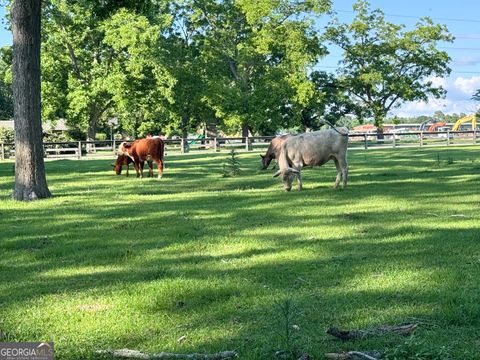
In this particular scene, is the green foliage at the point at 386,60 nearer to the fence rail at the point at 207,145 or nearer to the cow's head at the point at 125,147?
the fence rail at the point at 207,145

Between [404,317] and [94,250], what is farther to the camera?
[94,250]

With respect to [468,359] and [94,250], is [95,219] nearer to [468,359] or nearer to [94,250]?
[94,250]

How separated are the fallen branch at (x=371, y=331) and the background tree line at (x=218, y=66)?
38499 mm

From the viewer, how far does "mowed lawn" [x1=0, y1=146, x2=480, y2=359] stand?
13.9 feet

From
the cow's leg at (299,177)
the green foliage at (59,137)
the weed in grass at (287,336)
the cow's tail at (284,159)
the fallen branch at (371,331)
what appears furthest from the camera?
the green foliage at (59,137)

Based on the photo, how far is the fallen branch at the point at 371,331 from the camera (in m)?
4.07

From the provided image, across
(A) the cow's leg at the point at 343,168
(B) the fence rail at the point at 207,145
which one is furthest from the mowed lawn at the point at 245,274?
(B) the fence rail at the point at 207,145

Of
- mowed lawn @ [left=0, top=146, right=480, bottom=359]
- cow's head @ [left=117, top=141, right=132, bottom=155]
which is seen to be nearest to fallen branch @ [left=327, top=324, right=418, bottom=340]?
mowed lawn @ [left=0, top=146, right=480, bottom=359]

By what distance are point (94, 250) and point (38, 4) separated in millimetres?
8142

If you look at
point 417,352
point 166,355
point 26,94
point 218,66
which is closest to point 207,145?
Result: point 218,66

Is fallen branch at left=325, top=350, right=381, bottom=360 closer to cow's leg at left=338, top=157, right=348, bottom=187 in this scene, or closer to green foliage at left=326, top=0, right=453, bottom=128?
cow's leg at left=338, top=157, right=348, bottom=187

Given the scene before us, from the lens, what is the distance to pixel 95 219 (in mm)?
10375

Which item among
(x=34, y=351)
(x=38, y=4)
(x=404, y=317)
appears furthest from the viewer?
(x=38, y=4)

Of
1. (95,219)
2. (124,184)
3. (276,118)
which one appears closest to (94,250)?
(95,219)
